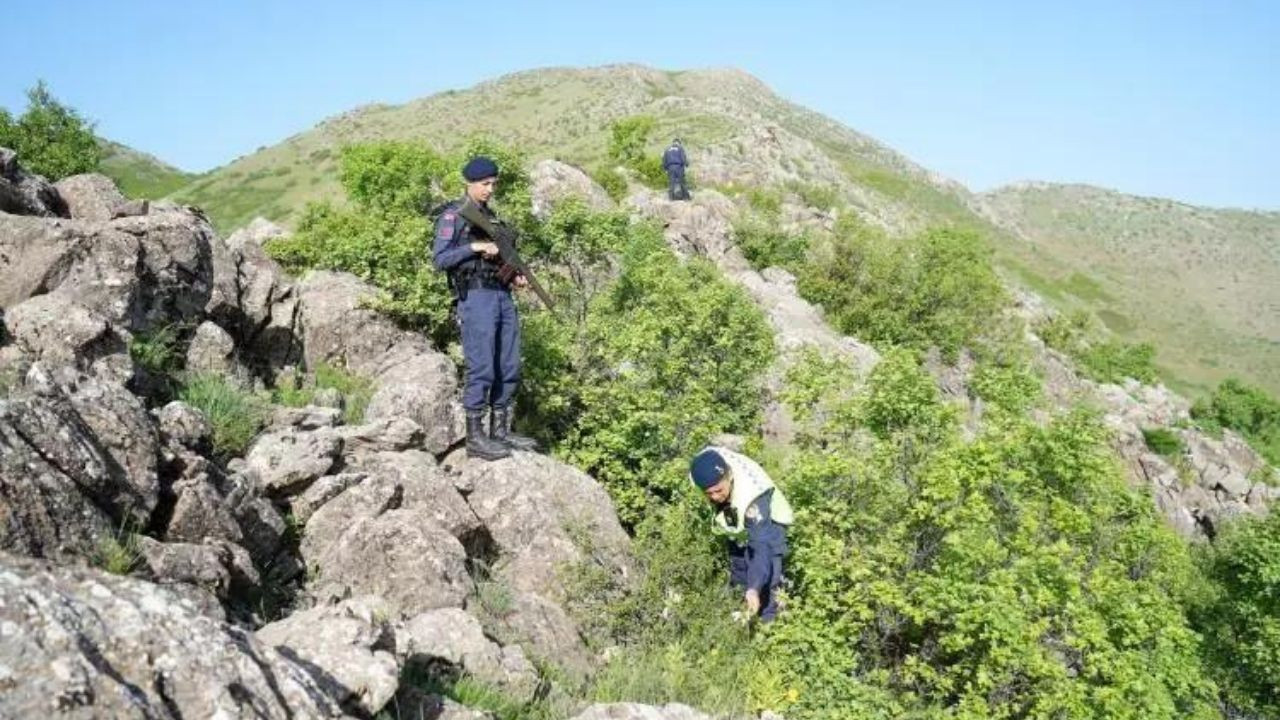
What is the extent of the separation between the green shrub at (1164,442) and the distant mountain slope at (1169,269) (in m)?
37.1

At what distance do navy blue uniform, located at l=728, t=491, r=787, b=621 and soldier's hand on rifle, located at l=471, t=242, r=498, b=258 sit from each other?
3.27m

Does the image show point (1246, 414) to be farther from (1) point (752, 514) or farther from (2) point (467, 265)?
(2) point (467, 265)

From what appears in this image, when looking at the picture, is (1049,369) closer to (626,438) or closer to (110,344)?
(626,438)

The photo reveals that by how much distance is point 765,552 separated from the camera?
23.0 ft

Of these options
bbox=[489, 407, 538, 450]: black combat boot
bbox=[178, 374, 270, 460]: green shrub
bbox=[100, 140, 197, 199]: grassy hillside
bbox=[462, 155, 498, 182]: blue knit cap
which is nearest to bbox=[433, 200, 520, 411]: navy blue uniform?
bbox=[462, 155, 498, 182]: blue knit cap

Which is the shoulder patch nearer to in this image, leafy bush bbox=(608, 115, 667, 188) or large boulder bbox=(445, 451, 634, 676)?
large boulder bbox=(445, 451, 634, 676)

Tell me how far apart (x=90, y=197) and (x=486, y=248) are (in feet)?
21.1

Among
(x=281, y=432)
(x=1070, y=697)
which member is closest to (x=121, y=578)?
(x=281, y=432)

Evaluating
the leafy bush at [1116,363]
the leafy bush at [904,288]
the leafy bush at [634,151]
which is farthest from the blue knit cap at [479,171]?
the leafy bush at [1116,363]

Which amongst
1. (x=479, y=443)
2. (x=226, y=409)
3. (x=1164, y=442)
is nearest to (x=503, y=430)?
(x=479, y=443)

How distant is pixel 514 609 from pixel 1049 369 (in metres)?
33.9

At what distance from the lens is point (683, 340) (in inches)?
404

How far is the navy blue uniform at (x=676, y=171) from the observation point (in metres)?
29.6

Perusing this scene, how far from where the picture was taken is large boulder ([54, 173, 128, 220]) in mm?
10820
